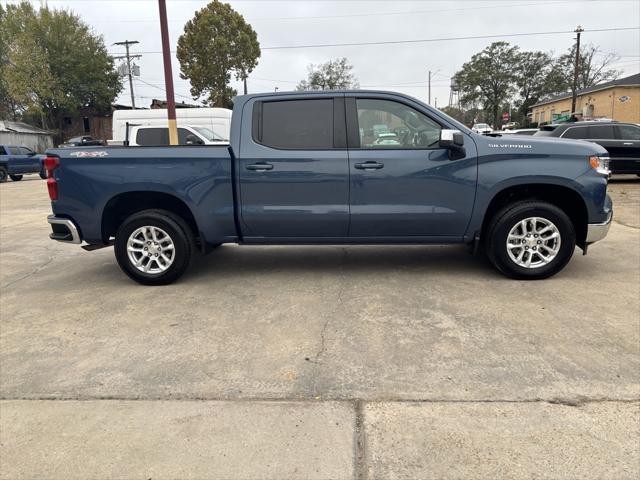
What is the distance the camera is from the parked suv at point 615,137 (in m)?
13.1

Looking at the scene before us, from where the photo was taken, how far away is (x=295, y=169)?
4973 millimetres

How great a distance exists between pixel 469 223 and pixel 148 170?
3.34m

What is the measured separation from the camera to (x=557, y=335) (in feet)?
12.4

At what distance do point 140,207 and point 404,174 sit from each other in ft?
9.49

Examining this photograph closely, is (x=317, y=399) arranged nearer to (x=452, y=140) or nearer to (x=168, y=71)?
(x=452, y=140)

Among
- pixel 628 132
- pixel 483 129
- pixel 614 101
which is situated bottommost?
pixel 628 132

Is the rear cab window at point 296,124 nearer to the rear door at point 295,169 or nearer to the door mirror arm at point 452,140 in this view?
the rear door at point 295,169

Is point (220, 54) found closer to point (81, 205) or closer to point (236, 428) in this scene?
point (81, 205)

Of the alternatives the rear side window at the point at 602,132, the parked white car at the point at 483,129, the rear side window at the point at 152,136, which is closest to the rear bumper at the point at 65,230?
the parked white car at the point at 483,129

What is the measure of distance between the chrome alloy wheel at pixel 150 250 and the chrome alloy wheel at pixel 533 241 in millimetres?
3560

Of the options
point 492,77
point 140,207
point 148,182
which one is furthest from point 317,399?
point 492,77

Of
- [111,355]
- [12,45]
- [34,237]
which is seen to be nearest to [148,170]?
[111,355]

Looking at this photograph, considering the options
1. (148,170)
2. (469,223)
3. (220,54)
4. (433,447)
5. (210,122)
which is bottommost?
(433,447)

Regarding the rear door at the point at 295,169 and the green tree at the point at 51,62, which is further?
the green tree at the point at 51,62
